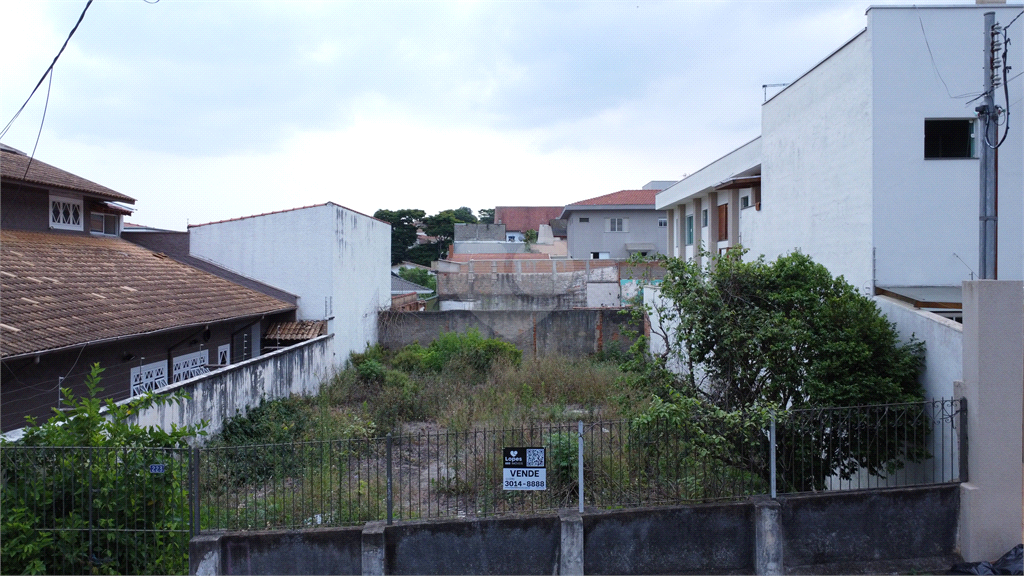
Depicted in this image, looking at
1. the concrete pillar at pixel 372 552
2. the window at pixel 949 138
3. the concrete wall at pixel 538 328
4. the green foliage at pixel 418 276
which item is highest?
the window at pixel 949 138

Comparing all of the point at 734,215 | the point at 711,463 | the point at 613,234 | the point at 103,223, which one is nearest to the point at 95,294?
the point at 103,223

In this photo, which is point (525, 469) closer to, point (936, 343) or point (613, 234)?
point (936, 343)

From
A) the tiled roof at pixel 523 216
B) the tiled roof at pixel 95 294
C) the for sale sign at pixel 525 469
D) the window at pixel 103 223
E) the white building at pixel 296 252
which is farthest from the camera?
the tiled roof at pixel 523 216

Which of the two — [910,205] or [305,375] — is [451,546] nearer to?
[910,205]

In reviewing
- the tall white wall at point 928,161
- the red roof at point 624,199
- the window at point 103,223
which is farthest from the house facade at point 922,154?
the red roof at point 624,199

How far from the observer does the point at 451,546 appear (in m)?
6.80

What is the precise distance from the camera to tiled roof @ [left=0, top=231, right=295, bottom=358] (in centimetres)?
908

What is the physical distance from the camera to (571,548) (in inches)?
269

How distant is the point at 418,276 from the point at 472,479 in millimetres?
35082

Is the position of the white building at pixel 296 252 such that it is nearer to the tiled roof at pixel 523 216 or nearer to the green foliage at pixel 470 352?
the green foliage at pixel 470 352

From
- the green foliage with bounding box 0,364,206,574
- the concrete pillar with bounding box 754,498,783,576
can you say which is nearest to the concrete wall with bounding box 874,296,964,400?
the concrete pillar with bounding box 754,498,783,576

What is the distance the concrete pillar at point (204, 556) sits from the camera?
6.53 m

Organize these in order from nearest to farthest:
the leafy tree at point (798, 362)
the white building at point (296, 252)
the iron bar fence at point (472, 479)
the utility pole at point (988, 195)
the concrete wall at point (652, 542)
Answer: the iron bar fence at point (472, 479), the concrete wall at point (652, 542), the utility pole at point (988, 195), the leafy tree at point (798, 362), the white building at point (296, 252)

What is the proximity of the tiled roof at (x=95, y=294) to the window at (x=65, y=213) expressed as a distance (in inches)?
12.4
